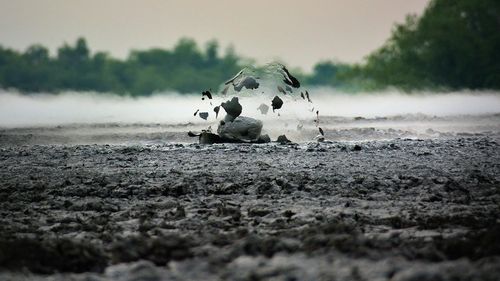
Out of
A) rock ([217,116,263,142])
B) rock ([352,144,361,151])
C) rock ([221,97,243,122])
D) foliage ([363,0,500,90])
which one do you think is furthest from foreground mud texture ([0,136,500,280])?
foliage ([363,0,500,90])

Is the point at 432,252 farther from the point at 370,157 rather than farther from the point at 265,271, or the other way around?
the point at 370,157

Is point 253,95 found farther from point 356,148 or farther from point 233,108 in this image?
point 356,148

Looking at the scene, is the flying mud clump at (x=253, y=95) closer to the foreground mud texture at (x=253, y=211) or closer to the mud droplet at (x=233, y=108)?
the mud droplet at (x=233, y=108)

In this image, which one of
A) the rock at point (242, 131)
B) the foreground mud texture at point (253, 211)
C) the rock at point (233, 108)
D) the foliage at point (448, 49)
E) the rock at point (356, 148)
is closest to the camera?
the foreground mud texture at point (253, 211)

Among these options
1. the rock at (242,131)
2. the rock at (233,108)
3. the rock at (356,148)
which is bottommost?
the rock at (356,148)

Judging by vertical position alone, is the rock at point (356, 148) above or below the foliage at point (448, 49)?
below

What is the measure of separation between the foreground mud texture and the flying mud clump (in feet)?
3.95

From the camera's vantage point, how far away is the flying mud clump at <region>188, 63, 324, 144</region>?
44.1ft

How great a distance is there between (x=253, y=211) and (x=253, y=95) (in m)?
7.25

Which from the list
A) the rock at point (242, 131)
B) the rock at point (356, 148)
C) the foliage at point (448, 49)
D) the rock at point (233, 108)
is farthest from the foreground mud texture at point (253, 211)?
the foliage at point (448, 49)

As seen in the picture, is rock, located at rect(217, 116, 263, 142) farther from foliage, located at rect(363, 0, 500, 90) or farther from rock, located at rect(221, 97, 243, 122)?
foliage, located at rect(363, 0, 500, 90)

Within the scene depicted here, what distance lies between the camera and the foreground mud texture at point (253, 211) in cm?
440

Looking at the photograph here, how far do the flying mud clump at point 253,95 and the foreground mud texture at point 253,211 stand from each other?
121 cm

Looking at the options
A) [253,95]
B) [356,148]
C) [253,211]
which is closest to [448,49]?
[253,95]
